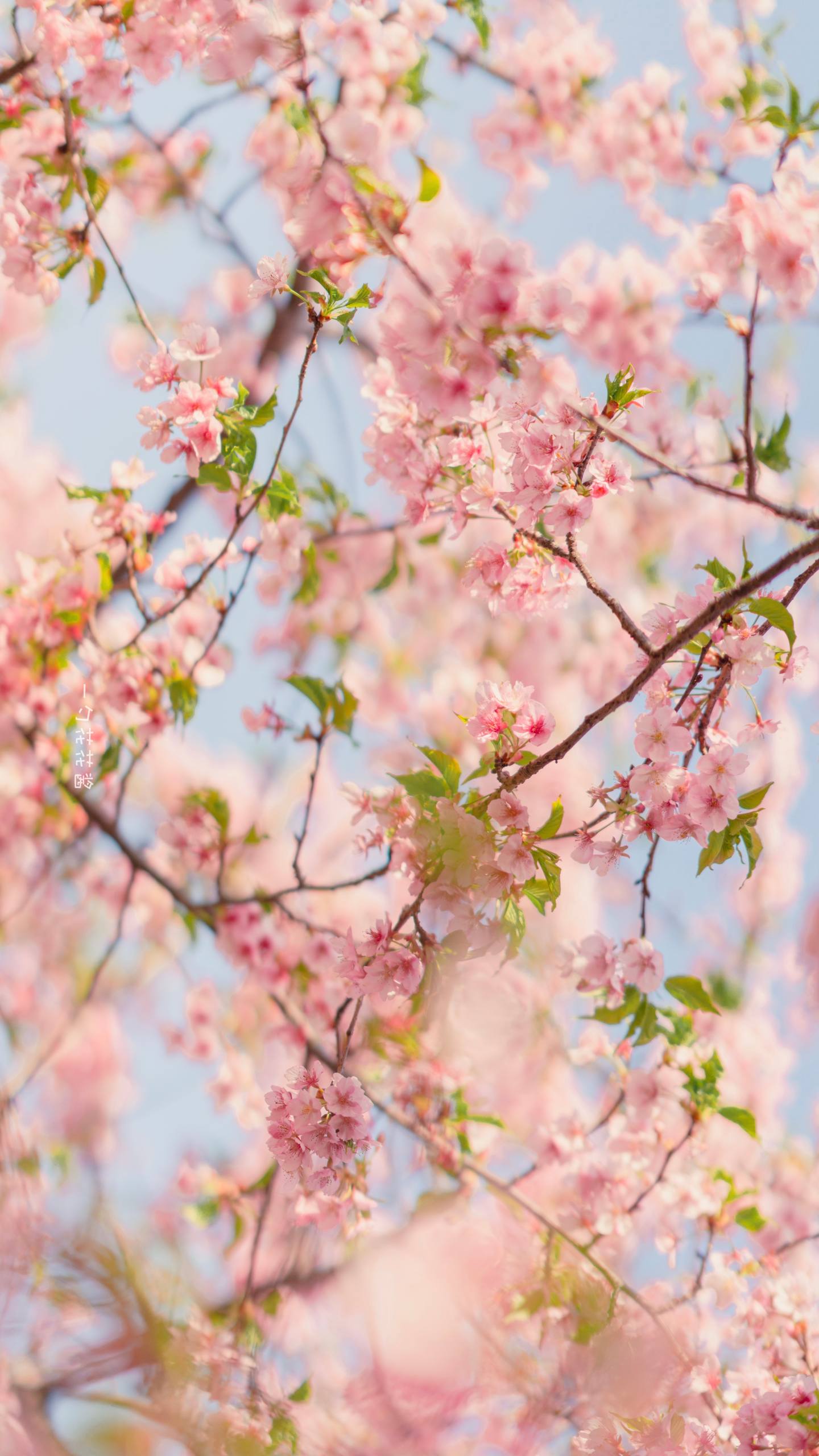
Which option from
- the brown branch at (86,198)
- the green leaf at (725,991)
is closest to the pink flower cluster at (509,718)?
the brown branch at (86,198)

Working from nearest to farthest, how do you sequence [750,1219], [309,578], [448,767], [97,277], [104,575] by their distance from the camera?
[448,767] → [97,277] → [750,1219] → [104,575] → [309,578]

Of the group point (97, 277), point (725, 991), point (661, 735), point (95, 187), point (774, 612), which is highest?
point (725, 991)

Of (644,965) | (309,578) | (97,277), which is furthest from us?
(309,578)

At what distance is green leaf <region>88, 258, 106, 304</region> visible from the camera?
5.14 ft

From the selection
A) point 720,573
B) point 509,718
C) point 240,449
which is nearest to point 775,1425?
point 509,718

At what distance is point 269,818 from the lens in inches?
169

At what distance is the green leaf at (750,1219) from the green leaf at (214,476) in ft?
4.89

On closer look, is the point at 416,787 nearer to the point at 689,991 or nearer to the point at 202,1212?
the point at 689,991

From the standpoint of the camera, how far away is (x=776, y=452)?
161 centimetres

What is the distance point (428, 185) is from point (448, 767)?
0.68 metres

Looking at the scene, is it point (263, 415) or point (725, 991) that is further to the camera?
point (725, 991)

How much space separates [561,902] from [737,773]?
3074 millimetres

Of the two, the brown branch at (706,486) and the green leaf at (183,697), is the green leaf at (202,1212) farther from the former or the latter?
the brown branch at (706,486)

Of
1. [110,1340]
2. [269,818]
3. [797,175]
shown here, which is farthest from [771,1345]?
[269,818]
